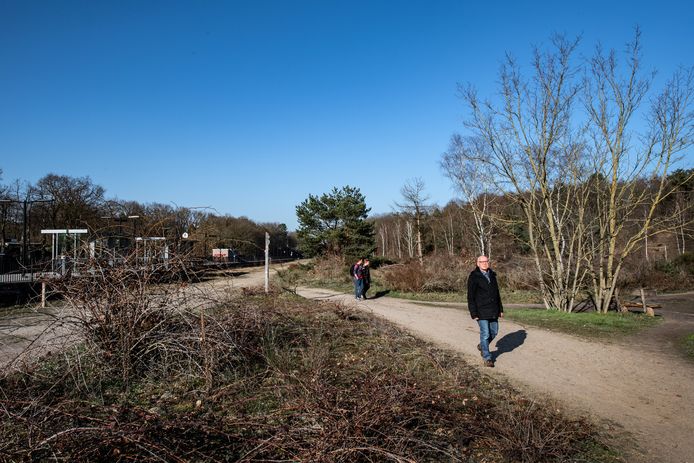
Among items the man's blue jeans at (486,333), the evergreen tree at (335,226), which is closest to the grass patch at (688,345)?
the man's blue jeans at (486,333)

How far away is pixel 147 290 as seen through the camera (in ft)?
18.5

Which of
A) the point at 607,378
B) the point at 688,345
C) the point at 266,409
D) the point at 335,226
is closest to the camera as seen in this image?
the point at 266,409

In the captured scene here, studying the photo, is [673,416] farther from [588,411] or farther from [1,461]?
[1,461]

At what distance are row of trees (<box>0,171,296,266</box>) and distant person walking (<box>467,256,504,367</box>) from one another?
11.7 feet

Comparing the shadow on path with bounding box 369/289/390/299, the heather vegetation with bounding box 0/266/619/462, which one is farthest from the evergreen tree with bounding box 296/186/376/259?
the heather vegetation with bounding box 0/266/619/462

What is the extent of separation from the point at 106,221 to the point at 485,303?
511 inches

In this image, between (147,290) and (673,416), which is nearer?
(673,416)

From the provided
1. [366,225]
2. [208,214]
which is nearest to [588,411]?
[208,214]

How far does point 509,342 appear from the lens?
8953mm

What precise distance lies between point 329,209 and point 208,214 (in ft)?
111

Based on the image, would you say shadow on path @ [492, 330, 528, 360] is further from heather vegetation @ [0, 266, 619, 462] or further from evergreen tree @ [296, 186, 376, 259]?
evergreen tree @ [296, 186, 376, 259]

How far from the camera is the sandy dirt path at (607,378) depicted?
445cm

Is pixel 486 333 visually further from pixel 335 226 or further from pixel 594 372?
pixel 335 226

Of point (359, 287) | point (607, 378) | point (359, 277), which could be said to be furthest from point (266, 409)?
point (359, 287)
